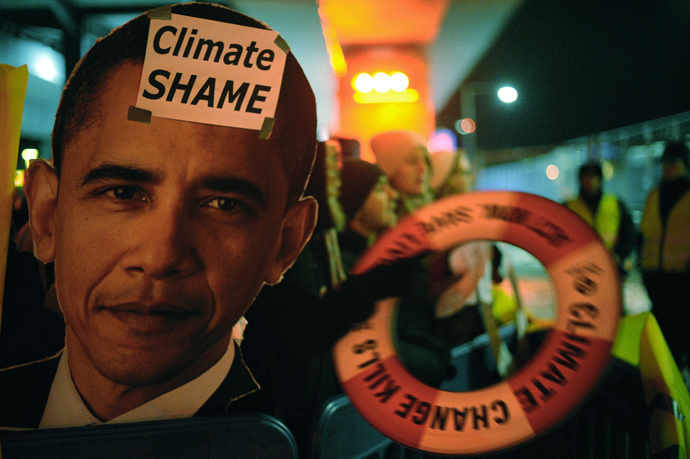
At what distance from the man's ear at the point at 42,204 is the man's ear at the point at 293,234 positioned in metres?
0.61

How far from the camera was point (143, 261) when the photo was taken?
120 cm

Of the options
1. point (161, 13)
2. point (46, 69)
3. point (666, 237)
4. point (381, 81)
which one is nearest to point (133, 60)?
point (161, 13)

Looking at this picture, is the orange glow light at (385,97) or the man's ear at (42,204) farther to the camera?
the orange glow light at (385,97)

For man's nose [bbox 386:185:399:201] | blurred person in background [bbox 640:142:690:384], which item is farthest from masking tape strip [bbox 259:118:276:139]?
blurred person in background [bbox 640:142:690:384]

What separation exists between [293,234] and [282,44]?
532 mm

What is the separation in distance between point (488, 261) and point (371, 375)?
1038 mm

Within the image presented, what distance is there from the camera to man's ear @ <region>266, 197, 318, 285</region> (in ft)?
4.46

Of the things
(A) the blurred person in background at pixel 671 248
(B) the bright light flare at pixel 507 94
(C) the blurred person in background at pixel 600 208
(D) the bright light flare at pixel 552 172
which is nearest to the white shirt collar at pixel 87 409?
(B) the bright light flare at pixel 507 94

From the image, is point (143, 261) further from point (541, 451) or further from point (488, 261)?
point (488, 261)

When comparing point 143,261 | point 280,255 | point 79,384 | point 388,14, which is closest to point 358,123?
point 388,14

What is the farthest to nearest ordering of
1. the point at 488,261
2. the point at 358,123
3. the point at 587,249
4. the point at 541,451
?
the point at 488,261 < the point at 358,123 < the point at 541,451 < the point at 587,249

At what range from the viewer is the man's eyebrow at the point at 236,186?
1224 mm

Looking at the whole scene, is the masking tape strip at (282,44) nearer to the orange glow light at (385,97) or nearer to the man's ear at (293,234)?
the orange glow light at (385,97)

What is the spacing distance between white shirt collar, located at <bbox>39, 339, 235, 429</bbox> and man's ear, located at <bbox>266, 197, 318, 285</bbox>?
34 cm
